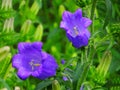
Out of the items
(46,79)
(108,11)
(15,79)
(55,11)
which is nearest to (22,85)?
(15,79)

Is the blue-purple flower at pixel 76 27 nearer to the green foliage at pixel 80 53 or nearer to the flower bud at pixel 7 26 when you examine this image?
the green foliage at pixel 80 53

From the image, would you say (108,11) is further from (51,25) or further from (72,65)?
(51,25)

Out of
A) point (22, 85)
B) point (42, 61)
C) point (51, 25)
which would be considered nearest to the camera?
point (42, 61)

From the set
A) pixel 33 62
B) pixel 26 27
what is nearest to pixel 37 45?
pixel 33 62

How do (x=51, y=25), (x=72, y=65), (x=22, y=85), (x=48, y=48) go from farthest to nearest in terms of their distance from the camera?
1. (x=51, y=25)
2. (x=48, y=48)
3. (x=22, y=85)
4. (x=72, y=65)

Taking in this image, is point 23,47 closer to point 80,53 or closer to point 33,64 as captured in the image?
point 33,64

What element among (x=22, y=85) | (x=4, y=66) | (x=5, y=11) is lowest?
(x=22, y=85)

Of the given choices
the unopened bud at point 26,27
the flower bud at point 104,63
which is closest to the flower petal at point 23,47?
the flower bud at point 104,63
